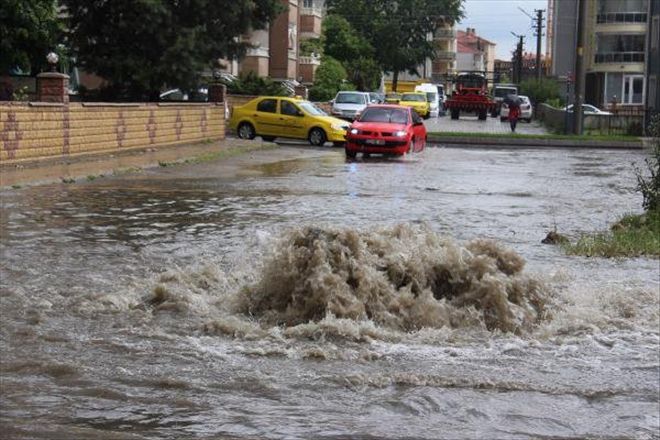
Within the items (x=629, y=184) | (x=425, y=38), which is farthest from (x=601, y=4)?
(x=629, y=184)

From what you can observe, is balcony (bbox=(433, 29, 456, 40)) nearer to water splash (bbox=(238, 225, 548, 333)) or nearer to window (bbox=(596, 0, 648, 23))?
window (bbox=(596, 0, 648, 23))

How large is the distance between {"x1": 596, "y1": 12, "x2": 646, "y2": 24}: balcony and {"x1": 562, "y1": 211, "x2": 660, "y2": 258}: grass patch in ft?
219

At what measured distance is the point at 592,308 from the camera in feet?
27.3

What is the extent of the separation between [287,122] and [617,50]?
161ft

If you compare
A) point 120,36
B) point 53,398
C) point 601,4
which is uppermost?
point 601,4

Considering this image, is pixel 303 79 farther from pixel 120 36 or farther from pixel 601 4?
pixel 120 36

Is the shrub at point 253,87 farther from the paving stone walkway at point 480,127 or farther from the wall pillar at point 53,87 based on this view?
the wall pillar at point 53,87

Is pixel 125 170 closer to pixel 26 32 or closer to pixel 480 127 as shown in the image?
pixel 26 32

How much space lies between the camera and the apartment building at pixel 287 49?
60.8 meters

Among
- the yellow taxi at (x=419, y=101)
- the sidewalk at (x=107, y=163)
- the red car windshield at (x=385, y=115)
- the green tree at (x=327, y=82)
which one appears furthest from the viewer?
the yellow taxi at (x=419, y=101)

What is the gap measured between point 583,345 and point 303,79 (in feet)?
213

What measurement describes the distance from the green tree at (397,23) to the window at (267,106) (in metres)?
61.7

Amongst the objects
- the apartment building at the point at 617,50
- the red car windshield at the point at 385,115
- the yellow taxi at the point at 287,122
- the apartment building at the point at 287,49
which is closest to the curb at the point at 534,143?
the yellow taxi at the point at 287,122

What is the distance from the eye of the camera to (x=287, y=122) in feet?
114
